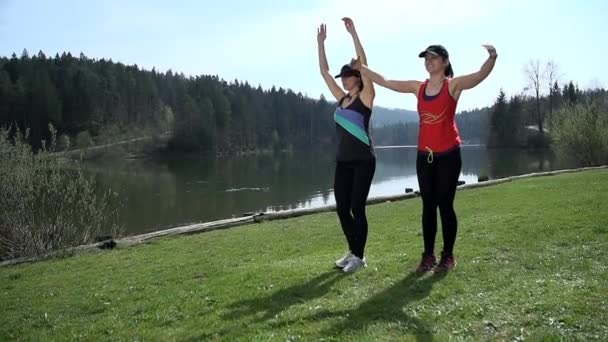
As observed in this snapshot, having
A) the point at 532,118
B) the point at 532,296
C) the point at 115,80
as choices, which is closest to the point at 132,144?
the point at 115,80

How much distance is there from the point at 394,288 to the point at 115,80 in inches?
4228

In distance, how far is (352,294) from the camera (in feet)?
16.5

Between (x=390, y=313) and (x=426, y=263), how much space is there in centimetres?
144

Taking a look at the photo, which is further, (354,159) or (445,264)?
(354,159)

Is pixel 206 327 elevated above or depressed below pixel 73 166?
below

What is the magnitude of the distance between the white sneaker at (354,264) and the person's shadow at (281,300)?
16 centimetres

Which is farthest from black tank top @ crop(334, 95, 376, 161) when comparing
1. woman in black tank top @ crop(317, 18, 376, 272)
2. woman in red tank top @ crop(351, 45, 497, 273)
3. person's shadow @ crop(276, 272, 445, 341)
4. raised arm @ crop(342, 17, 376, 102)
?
person's shadow @ crop(276, 272, 445, 341)

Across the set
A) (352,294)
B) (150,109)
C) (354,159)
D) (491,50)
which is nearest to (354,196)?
(354,159)

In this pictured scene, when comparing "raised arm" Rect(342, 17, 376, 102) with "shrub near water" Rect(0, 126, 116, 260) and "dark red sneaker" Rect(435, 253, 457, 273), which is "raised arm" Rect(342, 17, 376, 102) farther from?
"shrub near water" Rect(0, 126, 116, 260)

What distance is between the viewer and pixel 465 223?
959 cm

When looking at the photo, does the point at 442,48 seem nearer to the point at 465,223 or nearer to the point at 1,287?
the point at 465,223

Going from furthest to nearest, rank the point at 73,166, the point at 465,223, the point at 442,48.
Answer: the point at 73,166 → the point at 465,223 → the point at 442,48

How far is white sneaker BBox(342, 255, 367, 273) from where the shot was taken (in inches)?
231

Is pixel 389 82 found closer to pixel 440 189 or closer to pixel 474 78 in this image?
pixel 474 78
